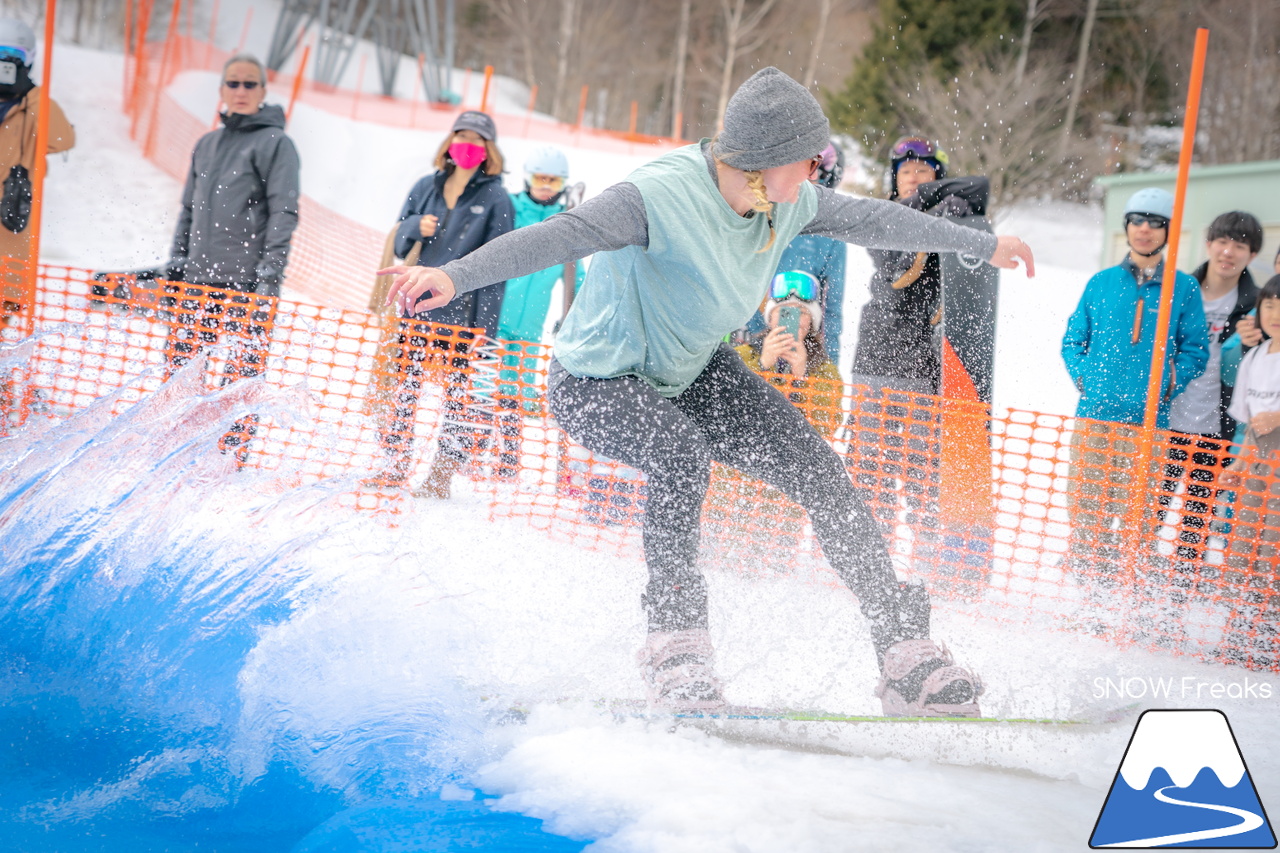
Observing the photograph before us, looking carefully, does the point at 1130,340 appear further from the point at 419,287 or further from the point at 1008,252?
the point at 419,287

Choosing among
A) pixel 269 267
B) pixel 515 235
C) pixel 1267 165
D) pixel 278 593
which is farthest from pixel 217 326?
pixel 1267 165

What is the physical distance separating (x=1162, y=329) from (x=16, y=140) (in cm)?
541

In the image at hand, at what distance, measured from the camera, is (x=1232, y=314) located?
457 centimetres

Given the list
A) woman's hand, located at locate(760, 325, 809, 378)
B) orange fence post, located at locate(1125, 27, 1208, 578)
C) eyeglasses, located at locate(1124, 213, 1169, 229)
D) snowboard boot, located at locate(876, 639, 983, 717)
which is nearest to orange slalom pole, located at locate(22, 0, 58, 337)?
woman's hand, located at locate(760, 325, 809, 378)

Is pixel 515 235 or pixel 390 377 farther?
pixel 390 377

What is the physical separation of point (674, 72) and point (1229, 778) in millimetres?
32649

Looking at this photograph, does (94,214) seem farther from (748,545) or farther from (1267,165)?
(1267,165)

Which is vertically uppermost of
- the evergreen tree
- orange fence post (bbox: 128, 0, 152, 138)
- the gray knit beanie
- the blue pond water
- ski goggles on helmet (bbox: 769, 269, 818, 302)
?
the evergreen tree

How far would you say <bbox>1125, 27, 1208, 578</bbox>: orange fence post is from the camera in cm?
383

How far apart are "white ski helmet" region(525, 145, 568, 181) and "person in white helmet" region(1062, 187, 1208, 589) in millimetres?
2836

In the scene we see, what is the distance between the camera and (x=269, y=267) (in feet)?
15.9

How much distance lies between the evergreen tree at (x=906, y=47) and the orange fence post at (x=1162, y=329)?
2000 cm

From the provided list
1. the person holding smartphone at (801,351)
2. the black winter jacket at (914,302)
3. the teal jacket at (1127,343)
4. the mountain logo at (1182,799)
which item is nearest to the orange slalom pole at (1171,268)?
the teal jacket at (1127,343)

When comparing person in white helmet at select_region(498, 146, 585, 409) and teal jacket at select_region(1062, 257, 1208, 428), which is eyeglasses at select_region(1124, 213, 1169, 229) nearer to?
teal jacket at select_region(1062, 257, 1208, 428)
